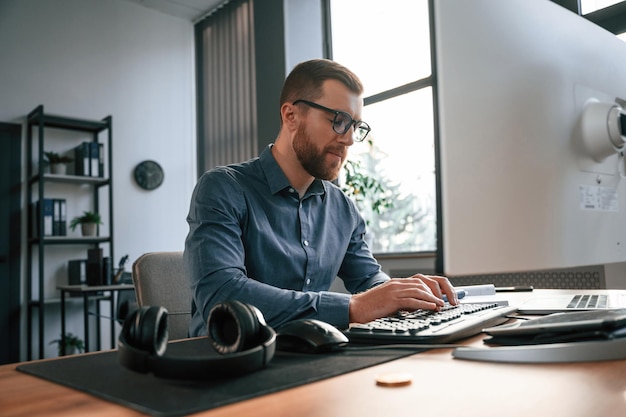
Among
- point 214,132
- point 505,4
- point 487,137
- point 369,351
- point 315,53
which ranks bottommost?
point 369,351

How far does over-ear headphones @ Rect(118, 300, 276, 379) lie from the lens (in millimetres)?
524

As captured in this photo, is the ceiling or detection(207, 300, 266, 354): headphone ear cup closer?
detection(207, 300, 266, 354): headphone ear cup

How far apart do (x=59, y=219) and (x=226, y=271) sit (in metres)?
3.44

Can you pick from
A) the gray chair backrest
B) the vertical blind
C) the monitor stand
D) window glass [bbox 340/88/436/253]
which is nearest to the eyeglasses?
the gray chair backrest

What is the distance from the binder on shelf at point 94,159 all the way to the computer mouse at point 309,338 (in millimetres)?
3859

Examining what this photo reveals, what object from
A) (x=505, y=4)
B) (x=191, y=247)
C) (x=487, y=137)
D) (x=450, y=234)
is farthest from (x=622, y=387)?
(x=191, y=247)

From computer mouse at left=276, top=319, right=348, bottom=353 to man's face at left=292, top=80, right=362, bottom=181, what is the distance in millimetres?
797

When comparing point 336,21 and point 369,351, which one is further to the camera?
point 336,21

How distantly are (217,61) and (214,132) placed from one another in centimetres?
66

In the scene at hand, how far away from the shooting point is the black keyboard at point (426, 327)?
28.1 inches

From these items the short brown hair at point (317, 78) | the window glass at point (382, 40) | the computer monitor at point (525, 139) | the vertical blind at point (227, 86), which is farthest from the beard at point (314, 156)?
the vertical blind at point (227, 86)

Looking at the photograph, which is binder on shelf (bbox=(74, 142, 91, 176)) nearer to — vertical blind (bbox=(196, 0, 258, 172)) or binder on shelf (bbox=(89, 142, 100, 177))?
binder on shelf (bbox=(89, 142, 100, 177))

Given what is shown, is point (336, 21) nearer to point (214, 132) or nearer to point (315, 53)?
point (315, 53)

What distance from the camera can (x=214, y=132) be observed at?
4891mm
